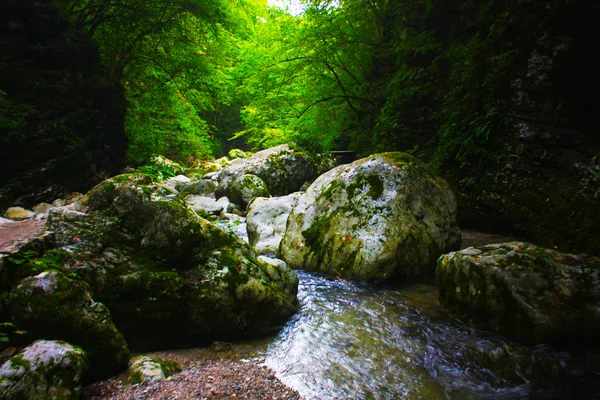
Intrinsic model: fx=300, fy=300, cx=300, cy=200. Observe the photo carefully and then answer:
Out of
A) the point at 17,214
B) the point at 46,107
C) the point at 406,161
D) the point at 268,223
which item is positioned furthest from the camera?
the point at 46,107

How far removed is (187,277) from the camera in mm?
3539

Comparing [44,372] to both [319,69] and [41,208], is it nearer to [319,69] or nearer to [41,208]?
[41,208]

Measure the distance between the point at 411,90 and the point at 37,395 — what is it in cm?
1042

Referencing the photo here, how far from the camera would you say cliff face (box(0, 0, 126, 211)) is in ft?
25.8

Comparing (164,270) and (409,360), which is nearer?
(409,360)

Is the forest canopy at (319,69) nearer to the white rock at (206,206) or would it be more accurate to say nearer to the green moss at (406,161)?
the green moss at (406,161)

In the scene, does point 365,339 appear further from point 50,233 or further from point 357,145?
point 357,145

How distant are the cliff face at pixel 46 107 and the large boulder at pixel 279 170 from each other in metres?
4.51

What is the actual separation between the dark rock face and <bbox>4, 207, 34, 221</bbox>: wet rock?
10.8 metres

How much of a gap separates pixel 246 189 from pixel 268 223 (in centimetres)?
408

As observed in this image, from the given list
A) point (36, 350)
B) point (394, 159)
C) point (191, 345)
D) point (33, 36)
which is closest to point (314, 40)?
point (394, 159)

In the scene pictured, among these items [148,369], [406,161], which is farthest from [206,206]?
[148,369]

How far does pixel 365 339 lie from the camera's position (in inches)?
144

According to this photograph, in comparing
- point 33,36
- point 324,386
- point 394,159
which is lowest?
point 324,386
